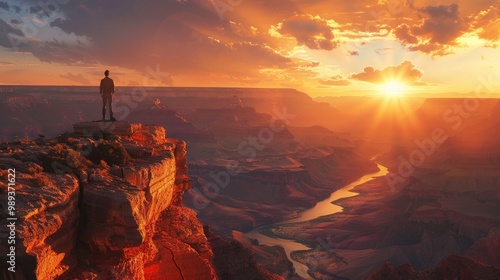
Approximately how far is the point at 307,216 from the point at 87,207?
74.9m

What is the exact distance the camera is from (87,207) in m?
9.34

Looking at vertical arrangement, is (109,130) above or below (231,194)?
above

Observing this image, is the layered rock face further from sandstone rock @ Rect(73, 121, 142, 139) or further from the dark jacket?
the dark jacket

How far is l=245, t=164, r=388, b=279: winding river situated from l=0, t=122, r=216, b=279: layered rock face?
126 feet

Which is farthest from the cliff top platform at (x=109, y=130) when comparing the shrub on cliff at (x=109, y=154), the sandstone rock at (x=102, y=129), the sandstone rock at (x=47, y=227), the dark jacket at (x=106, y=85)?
the sandstone rock at (x=47, y=227)

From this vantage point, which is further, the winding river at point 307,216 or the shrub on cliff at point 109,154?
the winding river at point 307,216

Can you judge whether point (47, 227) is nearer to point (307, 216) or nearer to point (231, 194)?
point (307, 216)

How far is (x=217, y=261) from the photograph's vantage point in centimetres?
2317

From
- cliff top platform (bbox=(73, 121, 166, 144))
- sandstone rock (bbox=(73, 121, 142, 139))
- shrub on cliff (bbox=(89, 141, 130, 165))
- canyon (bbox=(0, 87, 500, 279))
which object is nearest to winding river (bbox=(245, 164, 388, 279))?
canyon (bbox=(0, 87, 500, 279))

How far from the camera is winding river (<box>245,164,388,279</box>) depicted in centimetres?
5545

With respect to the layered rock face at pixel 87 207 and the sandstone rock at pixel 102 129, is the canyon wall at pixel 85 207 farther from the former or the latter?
the sandstone rock at pixel 102 129

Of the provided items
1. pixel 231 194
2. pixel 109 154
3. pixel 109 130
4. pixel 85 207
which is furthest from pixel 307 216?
pixel 85 207

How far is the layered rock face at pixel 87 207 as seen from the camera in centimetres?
766

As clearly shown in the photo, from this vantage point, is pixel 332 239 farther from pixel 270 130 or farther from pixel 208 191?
pixel 270 130
